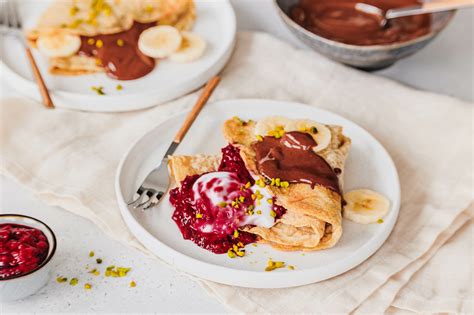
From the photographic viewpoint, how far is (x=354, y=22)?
5.66m

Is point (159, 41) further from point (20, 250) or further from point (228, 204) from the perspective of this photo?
point (20, 250)

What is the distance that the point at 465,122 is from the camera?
5.01m

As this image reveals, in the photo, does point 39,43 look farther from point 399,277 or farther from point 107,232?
point 399,277

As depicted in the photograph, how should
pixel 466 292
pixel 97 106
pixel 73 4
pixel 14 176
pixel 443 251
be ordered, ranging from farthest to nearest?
pixel 73 4, pixel 97 106, pixel 14 176, pixel 443 251, pixel 466 292

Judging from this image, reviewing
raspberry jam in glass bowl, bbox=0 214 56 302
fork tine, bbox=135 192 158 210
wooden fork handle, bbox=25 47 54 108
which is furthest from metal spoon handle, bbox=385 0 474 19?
raspberry jam in glass bowl, bbox=0 214 56 302

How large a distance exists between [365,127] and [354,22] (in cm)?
111

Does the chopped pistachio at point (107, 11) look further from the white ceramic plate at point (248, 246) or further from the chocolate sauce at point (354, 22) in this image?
the chocolate sauce at point (354, 22)

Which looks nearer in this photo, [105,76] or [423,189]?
[423,189]

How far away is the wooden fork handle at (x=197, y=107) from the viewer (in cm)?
450

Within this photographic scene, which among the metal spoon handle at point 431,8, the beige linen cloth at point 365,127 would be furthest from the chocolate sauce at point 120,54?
the metal spoon handle at point 431,8

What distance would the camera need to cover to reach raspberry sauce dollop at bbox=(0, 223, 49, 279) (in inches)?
141

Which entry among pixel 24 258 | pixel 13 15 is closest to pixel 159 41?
pixel 13 15

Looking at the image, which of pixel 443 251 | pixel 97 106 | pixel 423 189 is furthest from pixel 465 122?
pixel 97 106

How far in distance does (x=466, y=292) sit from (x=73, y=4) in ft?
12.7
